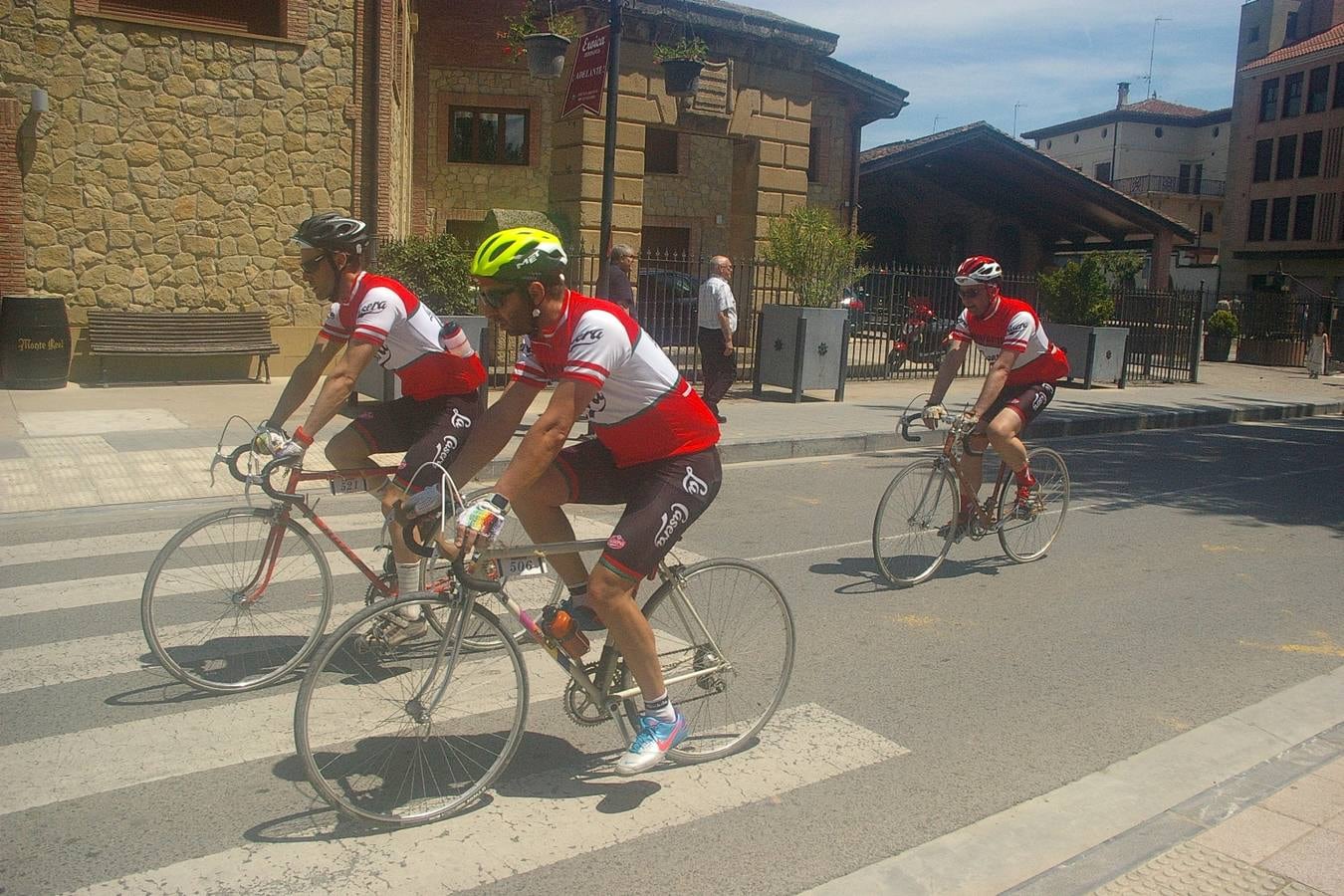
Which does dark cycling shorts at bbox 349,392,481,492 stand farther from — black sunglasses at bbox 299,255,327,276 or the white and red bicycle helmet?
the white and red bicycle helmet

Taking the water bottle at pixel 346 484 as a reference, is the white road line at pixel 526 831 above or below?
→ below

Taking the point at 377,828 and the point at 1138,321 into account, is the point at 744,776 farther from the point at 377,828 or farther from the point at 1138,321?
the point at 1138,321

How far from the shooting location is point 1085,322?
66.9 feet

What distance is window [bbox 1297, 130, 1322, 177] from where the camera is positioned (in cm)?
5497

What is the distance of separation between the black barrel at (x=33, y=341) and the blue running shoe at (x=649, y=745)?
40.1 ft

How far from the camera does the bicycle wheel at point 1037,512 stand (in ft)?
24.8

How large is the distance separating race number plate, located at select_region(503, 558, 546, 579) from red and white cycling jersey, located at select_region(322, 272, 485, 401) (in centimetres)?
152

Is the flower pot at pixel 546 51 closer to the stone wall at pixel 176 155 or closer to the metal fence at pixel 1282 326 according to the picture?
the stone wall at pixel 176 155

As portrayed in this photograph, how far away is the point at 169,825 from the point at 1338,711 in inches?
184

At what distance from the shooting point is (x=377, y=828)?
370cm

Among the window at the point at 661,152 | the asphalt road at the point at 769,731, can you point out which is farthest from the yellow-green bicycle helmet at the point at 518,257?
the window at the point at 661,152

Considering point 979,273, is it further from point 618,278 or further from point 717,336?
point 717,336

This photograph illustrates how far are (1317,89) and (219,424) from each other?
57794 millimetres

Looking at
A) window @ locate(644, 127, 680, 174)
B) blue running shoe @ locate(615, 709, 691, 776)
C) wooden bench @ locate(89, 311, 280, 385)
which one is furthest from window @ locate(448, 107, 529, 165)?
blue running shoe @ locate(615, 709, 691, 776)
